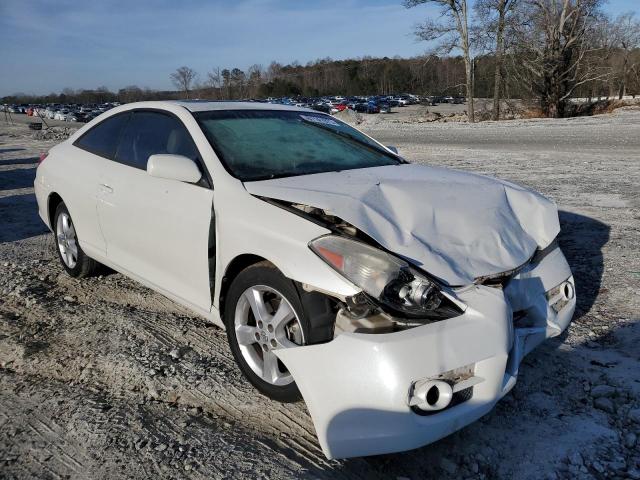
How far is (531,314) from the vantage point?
2.75 metres

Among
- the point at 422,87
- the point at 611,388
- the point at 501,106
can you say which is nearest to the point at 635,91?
the point at 422,87

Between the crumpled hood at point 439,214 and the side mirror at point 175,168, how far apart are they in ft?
1.22

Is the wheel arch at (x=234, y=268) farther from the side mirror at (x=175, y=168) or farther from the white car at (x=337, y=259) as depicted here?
the side mirror at (x=175, y=168)

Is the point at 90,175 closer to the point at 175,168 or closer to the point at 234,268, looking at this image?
the point at 175,168

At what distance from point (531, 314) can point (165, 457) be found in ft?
6.28

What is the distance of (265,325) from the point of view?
2.77 m

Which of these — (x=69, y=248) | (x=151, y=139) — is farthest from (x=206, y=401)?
(x=69, y=248)

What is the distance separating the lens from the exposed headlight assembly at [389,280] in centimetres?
234

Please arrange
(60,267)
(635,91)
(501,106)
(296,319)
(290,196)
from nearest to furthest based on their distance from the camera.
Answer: (296,319), (290,196), (60,267), (501,106), (635,91)

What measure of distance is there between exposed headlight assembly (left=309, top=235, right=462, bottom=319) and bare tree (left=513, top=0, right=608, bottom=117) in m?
33.0

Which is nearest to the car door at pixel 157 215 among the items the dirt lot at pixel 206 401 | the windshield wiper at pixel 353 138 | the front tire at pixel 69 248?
the dirt lot at pixel 206 401

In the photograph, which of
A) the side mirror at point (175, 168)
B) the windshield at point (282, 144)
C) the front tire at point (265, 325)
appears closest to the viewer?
the front tire at point (265, 325)

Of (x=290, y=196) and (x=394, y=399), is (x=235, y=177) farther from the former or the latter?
(x=394, y=399)

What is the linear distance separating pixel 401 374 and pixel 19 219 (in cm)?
705
